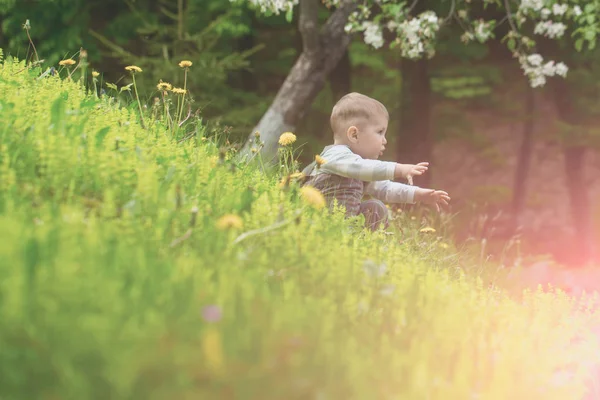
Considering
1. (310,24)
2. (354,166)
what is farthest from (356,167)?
(310,24)

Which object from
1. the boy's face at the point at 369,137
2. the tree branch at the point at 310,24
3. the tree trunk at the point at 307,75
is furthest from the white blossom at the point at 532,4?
the boy's face at the point at 369,137

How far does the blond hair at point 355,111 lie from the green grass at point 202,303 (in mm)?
1227

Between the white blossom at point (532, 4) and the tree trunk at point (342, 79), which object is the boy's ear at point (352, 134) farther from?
the tree trunk at point (342, 79)

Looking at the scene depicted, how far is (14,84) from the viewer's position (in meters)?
4.38

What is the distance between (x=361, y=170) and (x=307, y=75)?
16.1ft

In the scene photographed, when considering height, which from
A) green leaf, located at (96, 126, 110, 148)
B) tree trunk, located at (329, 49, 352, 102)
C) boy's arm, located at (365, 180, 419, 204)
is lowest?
boy's arm, located at (365, 180, 419, 204)

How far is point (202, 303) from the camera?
2336 mm

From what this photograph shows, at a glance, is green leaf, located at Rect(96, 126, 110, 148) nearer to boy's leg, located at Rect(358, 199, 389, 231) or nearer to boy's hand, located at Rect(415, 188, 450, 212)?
boy's hand, located at Rect(415, 188, 450, 212)

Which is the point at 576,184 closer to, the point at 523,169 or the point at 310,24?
the point at 523,169

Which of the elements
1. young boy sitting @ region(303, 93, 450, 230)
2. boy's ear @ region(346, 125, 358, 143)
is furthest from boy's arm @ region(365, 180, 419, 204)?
boy's ear @ region(346, 125, 358, 143)

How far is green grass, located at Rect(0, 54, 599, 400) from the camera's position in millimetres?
2072

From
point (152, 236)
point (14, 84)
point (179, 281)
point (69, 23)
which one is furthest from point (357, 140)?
point (69, 23)

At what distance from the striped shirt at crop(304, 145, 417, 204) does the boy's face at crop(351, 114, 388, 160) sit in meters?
0.09

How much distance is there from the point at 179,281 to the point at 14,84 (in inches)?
98.4
